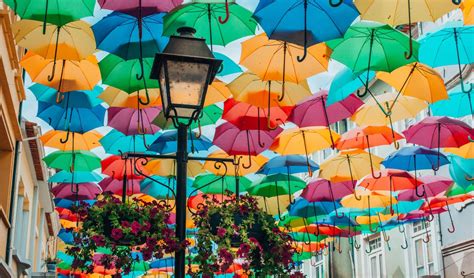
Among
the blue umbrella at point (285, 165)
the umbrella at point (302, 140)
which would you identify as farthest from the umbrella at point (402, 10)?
the blue umbrella at point (285, 165)

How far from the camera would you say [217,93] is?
35.9 ft

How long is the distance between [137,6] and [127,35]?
0.99 metres

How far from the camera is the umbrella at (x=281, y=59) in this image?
9834 millimetres

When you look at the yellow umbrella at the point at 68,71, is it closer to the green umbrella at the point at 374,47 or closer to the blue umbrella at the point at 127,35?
the blue umbrella at the point at 127,35

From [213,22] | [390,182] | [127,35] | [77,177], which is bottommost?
[390,182]

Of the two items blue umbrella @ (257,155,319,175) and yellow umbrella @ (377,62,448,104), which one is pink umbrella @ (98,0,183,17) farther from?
blue umbrella @ (257,155,319,175)

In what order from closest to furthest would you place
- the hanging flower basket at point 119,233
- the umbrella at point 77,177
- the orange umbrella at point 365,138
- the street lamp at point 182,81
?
1. the street lamp at point 182,81
2. the hanging flower basket at point 119,233
3. the orange umbrella at point 365,138
4. the umbrella at point 77,177

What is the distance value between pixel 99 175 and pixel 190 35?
9379 millimetres

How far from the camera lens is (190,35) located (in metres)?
5.91

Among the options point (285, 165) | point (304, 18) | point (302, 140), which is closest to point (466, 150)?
point (302, 140)

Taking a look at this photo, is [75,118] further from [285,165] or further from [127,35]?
[285,165]

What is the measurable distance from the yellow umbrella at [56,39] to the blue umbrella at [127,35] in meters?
0.22

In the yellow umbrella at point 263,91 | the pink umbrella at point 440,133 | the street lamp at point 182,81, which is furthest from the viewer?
the pink umbrella at point 440,133

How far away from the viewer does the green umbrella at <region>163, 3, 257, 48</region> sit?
8562 millimetres
